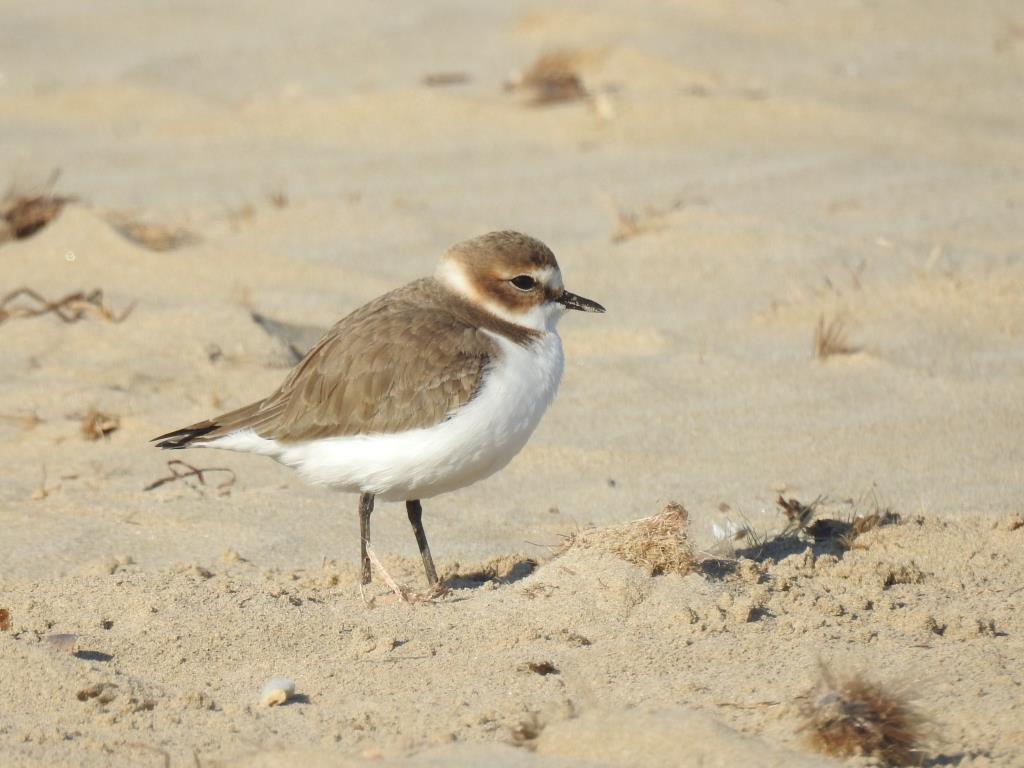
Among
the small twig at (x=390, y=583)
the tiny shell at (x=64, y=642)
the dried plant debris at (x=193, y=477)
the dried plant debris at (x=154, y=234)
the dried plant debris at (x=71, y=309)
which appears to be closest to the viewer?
the tiny shell at (x=64, y=642)

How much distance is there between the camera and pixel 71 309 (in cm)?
809

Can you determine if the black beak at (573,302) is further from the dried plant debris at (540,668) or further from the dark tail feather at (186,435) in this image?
the dried plant debris at (540,668)

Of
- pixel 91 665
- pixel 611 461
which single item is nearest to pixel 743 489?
pixel 611 461

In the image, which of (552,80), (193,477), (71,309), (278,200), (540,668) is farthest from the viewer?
(552,80)

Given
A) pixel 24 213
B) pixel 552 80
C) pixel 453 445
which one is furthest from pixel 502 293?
pixel 552 80

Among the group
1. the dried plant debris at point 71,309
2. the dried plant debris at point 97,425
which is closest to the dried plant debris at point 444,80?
the dried plant debris at point 71,309

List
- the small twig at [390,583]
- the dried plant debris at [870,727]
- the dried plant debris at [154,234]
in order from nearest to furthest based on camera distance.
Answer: the dried plant debris at [870,727], the small twig at [390,583], the dried plant debris at [154,234]

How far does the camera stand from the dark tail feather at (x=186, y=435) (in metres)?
5.30

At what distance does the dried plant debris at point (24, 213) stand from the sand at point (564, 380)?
25 cm

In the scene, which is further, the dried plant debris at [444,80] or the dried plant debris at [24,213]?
the dried plant debris at [444,80]

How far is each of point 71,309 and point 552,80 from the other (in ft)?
16.7

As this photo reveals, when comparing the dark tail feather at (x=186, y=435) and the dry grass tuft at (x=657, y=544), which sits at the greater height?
the dark tail feather at (x=186, y=435)

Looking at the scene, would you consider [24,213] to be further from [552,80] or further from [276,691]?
[276,691]

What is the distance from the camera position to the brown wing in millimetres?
4980
